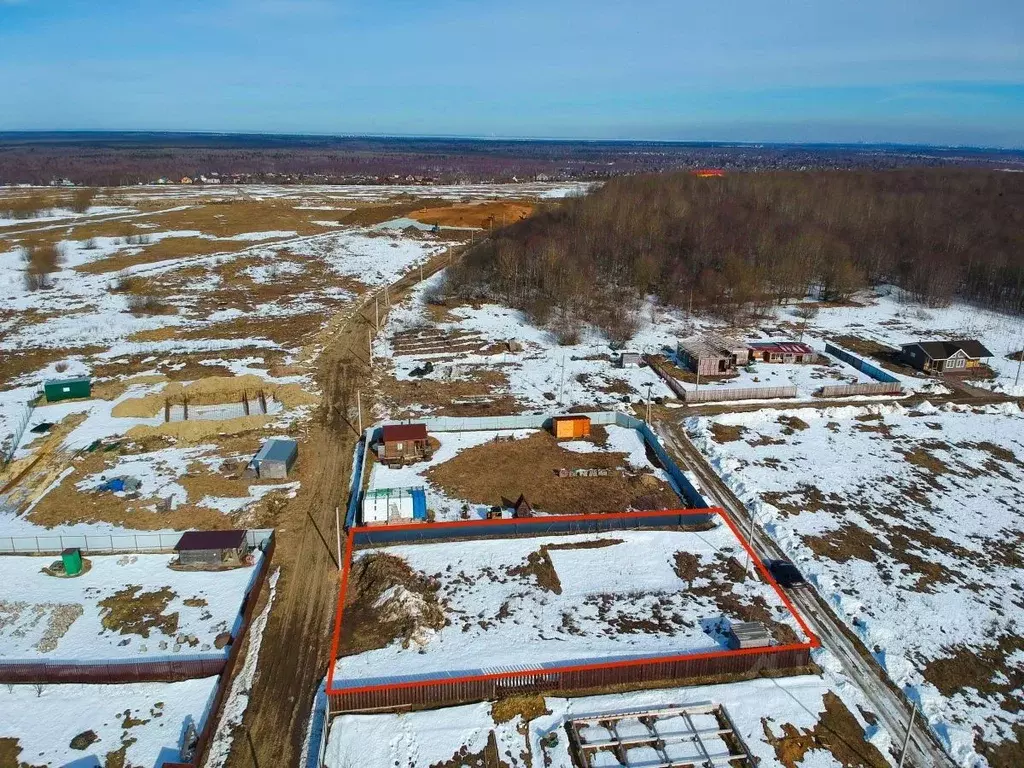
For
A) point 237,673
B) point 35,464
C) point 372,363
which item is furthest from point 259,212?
point 237,673

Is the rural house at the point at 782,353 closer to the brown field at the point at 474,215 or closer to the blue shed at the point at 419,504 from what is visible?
the blue shed at the point at 419,504

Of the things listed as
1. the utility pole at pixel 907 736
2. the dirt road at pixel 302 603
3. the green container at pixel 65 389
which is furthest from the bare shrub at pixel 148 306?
the utility pole at pixel 907 736

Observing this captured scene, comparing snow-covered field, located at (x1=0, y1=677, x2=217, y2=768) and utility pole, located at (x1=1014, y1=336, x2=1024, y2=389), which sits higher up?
utility pole, located at (x1=1014, y1=336, x2=1024, y2=389)

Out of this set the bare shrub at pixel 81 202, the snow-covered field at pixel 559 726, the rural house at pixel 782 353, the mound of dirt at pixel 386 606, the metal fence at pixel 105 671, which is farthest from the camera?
the bare shrub at pixel 81 202

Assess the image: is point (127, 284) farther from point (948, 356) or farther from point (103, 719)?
point (948, 356)

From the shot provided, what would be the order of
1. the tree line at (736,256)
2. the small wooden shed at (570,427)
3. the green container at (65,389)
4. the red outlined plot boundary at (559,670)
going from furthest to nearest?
the tree line at (736,256), the green container at (65,389), the small wooden shed at (570,427), the red outlined plot boundary at (559,670)

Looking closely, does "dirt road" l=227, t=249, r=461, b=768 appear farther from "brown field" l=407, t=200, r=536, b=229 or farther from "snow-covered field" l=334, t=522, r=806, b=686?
"brown field" l=407, t=200, r=536, b=229

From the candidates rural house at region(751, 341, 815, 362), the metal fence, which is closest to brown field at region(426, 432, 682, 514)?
the metal fence
